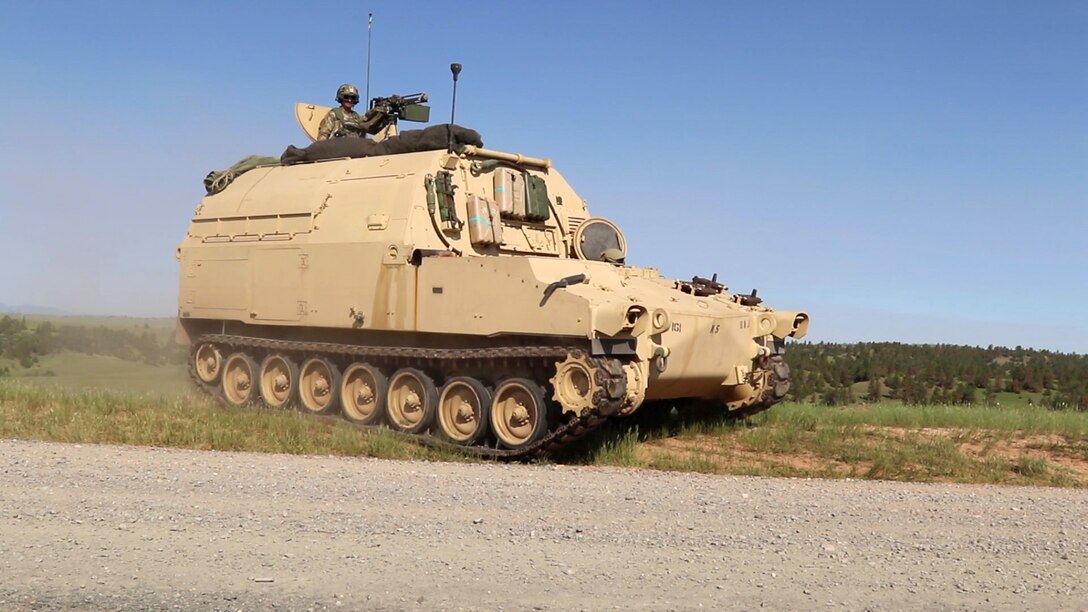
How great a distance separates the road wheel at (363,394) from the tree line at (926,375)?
13437 millimetres

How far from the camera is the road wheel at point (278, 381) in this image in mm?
13000

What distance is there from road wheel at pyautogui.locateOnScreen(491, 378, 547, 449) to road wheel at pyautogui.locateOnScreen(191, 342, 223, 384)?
5126mm

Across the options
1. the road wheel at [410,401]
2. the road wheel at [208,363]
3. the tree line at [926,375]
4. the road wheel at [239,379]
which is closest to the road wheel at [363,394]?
the road wheel at [410,401]

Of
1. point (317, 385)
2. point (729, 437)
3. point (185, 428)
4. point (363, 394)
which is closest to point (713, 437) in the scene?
point (729, 437)

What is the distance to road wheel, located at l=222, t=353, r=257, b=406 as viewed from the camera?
1357cm

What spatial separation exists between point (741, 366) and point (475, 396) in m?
2.86

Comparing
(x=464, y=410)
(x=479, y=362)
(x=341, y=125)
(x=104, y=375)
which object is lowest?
(x=104, y=375)

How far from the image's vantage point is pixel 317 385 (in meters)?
12.9

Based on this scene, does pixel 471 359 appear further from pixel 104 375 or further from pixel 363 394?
→ pixel 104 375

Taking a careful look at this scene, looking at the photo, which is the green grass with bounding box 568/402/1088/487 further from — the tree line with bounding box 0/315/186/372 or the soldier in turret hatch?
the tree line with bounding box 0/315/186/372

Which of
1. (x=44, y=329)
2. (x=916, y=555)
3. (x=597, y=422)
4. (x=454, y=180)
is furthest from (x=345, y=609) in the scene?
(x=44, y=329)

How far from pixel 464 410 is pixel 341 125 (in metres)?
5.65

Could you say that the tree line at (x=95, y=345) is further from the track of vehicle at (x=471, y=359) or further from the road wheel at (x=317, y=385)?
the track of vehicle at (x=471, y=359)

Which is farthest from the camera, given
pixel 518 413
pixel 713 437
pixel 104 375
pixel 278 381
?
pixel 104 375
